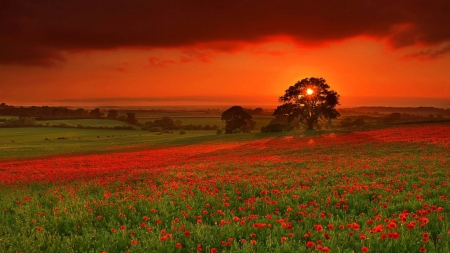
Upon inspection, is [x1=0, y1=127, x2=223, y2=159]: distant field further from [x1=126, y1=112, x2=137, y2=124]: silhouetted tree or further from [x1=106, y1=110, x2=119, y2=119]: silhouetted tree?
[x1=106, y1=110, x2=119, y2=119]: silhouetted tree

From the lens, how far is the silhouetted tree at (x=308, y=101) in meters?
66.2

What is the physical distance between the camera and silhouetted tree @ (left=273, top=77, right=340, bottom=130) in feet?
217

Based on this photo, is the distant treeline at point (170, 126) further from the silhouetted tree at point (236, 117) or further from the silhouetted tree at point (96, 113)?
the silhouetted tree at point (96, 113)

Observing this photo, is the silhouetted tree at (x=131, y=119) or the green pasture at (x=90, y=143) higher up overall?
the silhouetted tree at (x=131, y=119)

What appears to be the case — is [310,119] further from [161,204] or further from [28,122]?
[28,122]

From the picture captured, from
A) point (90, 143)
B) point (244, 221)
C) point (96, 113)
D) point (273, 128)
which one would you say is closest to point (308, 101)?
point (273, 128)

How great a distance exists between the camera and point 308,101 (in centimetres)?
6706

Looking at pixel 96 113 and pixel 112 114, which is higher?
pixel 96 113

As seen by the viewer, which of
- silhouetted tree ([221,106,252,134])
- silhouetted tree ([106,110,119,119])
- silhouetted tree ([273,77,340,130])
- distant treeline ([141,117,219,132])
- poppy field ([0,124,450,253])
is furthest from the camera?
silhouetted tree ([106,110,119,119])

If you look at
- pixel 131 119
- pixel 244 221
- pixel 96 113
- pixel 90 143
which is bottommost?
pixel 90 143

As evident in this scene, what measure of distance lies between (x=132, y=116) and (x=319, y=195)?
14558cm

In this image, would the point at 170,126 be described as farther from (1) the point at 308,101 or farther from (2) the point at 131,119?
(1) the point at 308,101

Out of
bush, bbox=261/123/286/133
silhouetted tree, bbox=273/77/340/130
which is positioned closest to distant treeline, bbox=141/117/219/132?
bush, bbox=261/123/286/133

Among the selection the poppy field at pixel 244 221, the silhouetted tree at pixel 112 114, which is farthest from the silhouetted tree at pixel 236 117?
the silhouetted tree at pixel 112 114
